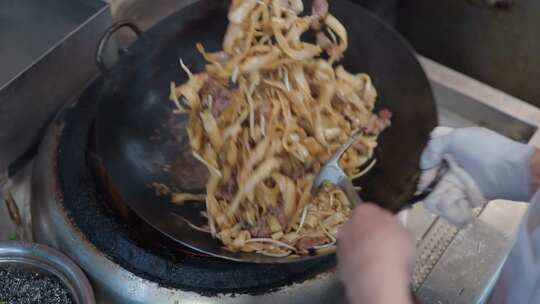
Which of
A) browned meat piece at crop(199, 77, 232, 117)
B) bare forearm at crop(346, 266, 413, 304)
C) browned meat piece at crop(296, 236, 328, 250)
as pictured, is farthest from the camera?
browned meat piece at crop(199, 77, 232, 117)

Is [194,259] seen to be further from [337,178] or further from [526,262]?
[526,262]

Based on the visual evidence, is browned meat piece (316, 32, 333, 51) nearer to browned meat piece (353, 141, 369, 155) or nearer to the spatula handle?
browned meat piece (353, 141, 369, 155)

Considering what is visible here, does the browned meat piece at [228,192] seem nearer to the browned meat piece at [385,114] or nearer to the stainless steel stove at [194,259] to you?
the stainless steel stove at [194,259]

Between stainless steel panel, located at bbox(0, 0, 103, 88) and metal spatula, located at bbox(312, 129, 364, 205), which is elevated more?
stainless steel panel, located at bbox(0, 0, 103, 88)

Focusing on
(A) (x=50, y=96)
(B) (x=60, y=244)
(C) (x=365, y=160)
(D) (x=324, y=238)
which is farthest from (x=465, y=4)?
(B) (x=60, y=244)

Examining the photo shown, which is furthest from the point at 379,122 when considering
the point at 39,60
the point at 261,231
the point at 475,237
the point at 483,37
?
the point at 483,37

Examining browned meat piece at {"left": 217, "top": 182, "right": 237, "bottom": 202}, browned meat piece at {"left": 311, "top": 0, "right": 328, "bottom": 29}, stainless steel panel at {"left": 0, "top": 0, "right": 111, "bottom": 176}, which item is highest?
stainless steel panel at {"left": 0, "top": 0, "right": 111, "bottom": 176}

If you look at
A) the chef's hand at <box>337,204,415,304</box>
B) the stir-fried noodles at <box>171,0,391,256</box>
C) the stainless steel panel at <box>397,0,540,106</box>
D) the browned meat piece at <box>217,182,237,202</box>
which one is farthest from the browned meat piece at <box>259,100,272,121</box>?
the stainless steel panel at <box>397,0,540,106</box>
